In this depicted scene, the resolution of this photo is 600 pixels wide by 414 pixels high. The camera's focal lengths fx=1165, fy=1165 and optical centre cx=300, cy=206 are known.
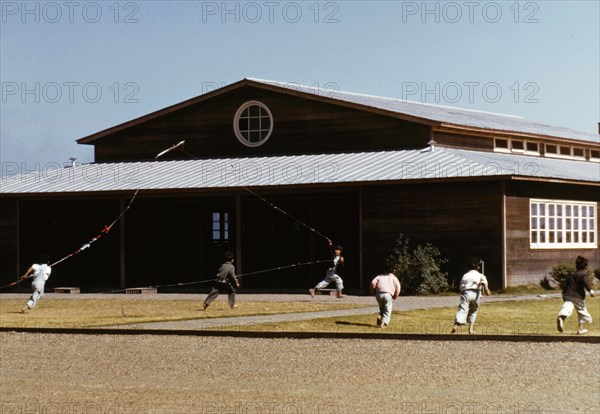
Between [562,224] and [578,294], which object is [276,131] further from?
[578,294]

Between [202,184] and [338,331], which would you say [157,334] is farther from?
[202,184]

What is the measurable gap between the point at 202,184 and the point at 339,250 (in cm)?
582

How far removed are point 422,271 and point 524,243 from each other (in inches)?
128

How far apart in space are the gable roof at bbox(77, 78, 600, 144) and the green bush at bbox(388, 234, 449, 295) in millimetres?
5571

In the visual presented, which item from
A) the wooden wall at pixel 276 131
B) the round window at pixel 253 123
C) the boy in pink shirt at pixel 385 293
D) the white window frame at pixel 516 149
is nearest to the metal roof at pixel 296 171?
the white window frame at pixel 516 149

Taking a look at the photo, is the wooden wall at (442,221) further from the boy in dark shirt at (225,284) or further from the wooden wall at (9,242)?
the wooden wall at (9,242)

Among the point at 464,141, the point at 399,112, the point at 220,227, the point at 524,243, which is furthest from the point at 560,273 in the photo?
the point at 220,227

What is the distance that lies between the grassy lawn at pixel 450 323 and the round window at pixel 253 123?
15.2 meters

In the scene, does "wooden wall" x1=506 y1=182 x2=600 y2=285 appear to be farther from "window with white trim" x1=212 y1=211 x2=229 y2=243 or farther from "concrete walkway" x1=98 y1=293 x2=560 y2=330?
"window with white trim" x1=212 y1=211 x2=229 y2=243

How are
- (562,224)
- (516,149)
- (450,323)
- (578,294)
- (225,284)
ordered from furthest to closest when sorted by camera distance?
1. (516,149)
2. (562,224)
3. (225,284)
4. (450,323)
5. (578,294)

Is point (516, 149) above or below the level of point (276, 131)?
below

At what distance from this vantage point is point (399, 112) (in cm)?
3659

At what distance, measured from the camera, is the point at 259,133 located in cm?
3966

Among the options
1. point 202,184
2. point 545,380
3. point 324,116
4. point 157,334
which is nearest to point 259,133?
point 324,116
